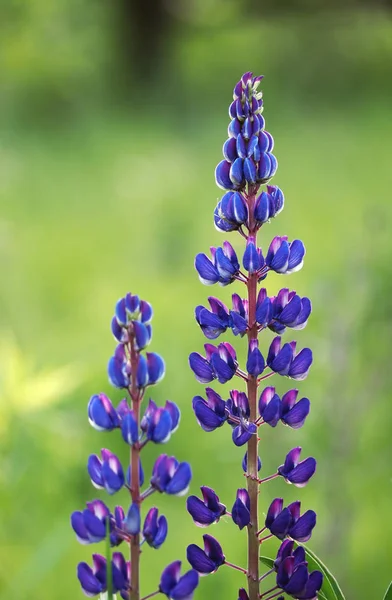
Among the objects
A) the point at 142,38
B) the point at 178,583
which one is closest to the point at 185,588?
the point at 178,583

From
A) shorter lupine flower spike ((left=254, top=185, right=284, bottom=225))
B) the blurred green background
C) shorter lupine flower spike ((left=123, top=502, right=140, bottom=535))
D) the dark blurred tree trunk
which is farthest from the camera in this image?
the dark blurred tree trunk

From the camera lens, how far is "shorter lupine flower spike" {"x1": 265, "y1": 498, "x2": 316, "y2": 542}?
0.71 m

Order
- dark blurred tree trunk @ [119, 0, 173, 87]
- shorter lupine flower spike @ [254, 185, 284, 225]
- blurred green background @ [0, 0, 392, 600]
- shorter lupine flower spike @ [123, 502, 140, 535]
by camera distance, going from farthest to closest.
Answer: dark blurred tree trunk @ [119, 0, 173, 87] → blurred green background @ [0, 0, 392, 600] → shorter lupine flower spike @ [254, 185, 284, 225] → shorter lupine flower spike @ [123, 502, 140, 535]

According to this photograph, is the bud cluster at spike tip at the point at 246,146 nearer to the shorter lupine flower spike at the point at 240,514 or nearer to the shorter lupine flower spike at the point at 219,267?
the shorter lupine flower spike at the point at 219,267

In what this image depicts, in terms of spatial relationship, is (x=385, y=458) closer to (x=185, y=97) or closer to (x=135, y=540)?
(x=135, y=540)

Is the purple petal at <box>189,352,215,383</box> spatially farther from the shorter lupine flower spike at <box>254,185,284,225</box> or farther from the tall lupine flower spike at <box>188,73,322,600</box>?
the shorter lupine flower spike at <box>254,185,284,225</box>

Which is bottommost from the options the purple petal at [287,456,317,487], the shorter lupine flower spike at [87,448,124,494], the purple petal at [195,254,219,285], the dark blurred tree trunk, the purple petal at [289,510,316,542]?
the purple petal at [289,510,316,542]

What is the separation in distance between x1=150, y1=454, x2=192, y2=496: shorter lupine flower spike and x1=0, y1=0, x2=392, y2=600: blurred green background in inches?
23.3

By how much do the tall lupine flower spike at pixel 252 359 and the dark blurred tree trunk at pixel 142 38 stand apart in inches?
273

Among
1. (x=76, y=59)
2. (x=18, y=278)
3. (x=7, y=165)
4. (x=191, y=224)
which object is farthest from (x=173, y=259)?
(x=76, y=59)

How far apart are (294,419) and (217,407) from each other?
67 mm

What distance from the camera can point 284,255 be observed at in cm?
75

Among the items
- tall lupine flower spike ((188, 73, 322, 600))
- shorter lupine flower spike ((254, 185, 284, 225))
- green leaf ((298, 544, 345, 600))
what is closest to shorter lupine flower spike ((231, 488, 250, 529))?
tall lupine flower spike ((188, 73, 322, 600))

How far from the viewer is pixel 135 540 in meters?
0.65
